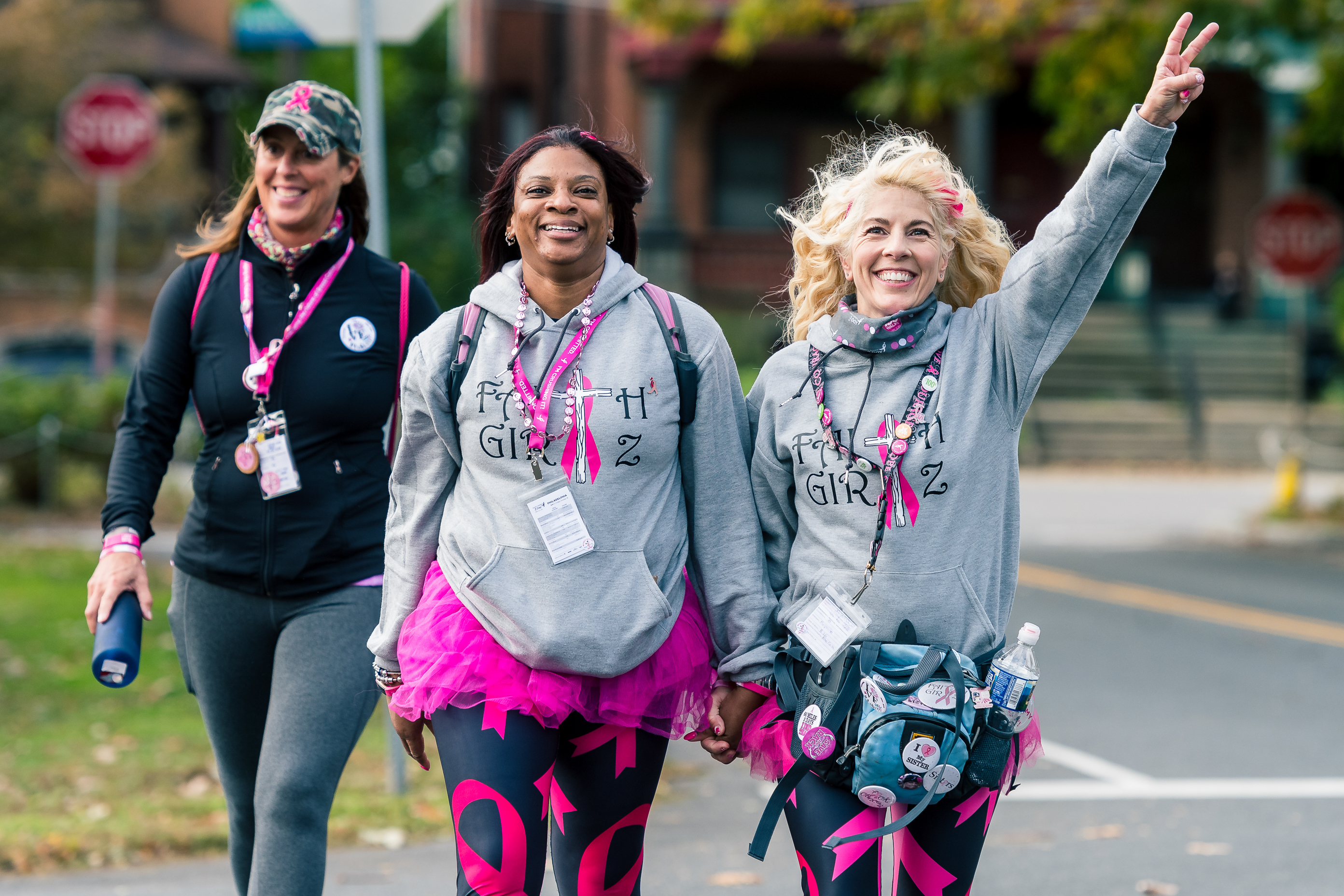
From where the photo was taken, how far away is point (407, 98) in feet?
127

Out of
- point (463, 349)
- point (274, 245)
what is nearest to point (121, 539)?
point (274, 245)

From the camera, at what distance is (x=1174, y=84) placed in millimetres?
2959

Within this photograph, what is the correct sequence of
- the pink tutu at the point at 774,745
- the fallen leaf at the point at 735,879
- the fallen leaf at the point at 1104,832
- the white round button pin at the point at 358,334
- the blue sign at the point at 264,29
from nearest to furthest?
the pink tutu at the point at 774,745
the white round button pin at the point at 358,334
the fallen leaf at the point at 735,879
the fallen leaf at the point at 1104,832
the blue sign at the point at 264,29

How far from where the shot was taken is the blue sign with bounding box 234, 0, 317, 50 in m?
15.5

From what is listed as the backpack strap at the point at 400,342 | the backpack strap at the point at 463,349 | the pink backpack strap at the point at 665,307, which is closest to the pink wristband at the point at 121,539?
the backpack strap at the point at 400,342

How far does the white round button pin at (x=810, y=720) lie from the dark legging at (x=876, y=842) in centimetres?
14

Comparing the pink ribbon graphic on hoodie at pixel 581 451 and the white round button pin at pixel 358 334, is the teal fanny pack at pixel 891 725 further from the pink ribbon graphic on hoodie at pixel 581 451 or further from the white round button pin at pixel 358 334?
the white round button pin at pixel 358 334

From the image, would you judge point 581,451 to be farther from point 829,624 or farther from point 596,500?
point 829,624

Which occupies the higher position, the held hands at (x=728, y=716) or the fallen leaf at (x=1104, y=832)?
the held hands at (x=728, y=716)

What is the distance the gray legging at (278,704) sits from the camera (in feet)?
11.5

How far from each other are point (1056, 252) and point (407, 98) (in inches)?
1467

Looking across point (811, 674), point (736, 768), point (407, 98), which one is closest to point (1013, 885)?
point (736, 768)

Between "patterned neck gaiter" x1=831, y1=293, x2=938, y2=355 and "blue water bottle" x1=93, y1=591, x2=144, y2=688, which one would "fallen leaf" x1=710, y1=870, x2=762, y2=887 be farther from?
"patterned neck gaiter" x1=831, y1=293, x2=938, y2=355

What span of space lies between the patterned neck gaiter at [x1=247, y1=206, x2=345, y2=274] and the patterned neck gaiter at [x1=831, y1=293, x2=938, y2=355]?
1.42 m
